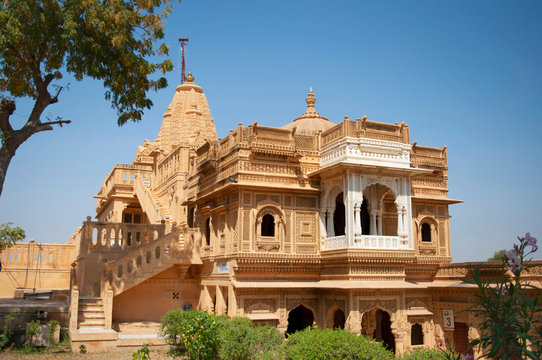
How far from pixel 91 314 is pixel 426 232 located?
43.7 ft

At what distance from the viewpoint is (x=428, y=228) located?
72.3 ft

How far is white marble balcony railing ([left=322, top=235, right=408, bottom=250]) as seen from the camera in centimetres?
1758

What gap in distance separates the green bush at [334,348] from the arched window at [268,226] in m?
7.20

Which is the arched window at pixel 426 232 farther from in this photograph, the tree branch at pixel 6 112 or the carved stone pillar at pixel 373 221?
the tree branch at pixel 6 112

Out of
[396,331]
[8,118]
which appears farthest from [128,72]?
[396,331]

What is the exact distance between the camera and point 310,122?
23328 millimetres

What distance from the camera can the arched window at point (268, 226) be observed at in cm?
1986

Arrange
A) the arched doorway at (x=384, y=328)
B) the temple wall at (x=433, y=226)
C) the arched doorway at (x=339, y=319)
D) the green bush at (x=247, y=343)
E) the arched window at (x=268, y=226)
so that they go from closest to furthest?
the green bush at (x=247, y=343)
the arched window at (x=268, y=226)
the arched doorway at (x=339, y=319)
the temple wall at (x=433, y=226)
the arched doorway at (x=384, y=328)

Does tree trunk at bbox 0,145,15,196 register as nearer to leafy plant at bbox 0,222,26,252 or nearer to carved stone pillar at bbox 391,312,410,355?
leafy plant at bbox 0,222,26,252

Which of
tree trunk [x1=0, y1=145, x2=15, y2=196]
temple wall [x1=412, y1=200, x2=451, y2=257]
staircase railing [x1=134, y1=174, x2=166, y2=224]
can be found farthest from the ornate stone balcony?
tree trunk [x1=0, y1=145, x2=15, y2=196]

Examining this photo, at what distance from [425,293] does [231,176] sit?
833 centimetres

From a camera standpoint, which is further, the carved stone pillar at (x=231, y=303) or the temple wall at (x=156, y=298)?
the temple wall at (x=156, y=298)

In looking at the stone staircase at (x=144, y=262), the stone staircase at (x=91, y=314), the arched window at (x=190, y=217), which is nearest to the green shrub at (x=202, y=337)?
the stone staircase at (x=91, y=314)

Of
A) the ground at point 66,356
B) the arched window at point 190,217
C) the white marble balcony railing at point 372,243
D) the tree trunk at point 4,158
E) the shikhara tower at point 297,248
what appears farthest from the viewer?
the arched window at point 190,217
